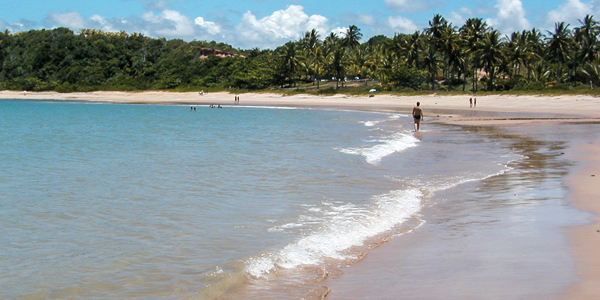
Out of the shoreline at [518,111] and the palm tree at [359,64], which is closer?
the shoreline at [518,111]

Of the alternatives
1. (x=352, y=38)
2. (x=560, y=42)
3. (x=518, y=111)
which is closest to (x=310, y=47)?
(x=352, y=38)

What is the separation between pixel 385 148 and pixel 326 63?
61.5 metres

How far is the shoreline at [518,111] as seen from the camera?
582cm

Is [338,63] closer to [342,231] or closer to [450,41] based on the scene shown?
[450,41]

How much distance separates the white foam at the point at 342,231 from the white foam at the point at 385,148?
5.03 meters

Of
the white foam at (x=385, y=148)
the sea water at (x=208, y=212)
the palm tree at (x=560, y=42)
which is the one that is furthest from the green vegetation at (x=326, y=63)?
the sea water at (x=208, y=212)

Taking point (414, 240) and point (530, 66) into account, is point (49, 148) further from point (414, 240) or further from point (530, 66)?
point (530, 66)

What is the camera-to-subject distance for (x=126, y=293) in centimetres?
514

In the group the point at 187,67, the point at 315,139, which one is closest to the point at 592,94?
the point at 315,139

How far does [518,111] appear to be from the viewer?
40.9 metres

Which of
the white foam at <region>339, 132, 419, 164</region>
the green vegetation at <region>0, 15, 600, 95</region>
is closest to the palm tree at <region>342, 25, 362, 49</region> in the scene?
the green vegetation at <region>0, 15, 600, 95</region>

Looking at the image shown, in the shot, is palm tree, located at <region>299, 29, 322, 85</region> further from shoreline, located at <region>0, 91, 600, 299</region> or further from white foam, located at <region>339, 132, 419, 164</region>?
white foam, located at <region>339, 132, 419, 164</region>

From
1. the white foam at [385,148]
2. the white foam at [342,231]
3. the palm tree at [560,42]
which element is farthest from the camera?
the palm tree at [560,42]

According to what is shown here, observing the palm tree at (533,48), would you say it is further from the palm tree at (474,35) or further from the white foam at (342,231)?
the white foam at (342,231)
